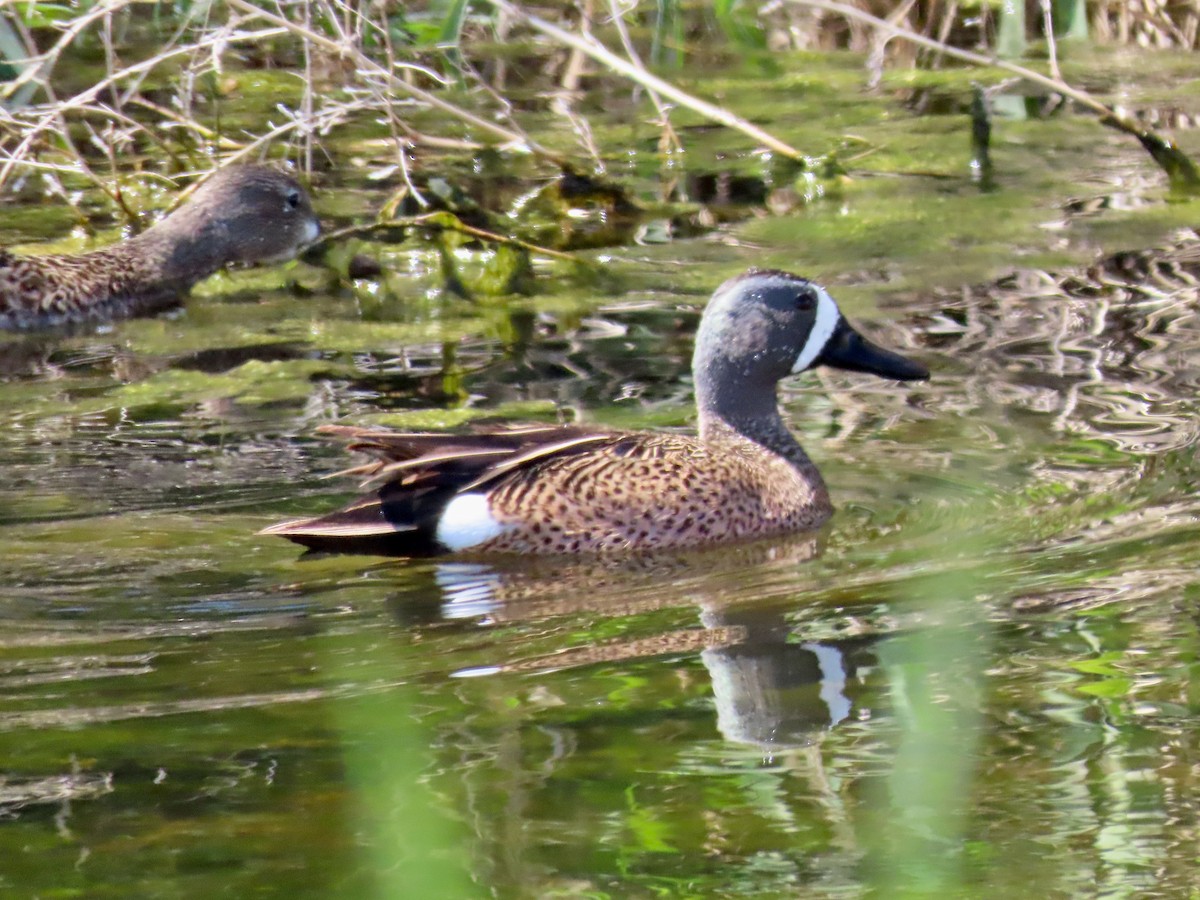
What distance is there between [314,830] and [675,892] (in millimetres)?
592

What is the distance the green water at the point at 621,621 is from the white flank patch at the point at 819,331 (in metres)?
0.30

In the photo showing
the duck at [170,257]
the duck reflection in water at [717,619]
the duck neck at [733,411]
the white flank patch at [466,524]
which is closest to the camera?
the duck reflection in water at [717,619]

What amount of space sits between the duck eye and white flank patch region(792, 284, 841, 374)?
0.01 m

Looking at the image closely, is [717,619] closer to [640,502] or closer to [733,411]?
[640,502]

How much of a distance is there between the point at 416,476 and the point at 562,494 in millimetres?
391

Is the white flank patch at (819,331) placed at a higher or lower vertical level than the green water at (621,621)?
higher

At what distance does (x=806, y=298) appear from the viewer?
19.2ft

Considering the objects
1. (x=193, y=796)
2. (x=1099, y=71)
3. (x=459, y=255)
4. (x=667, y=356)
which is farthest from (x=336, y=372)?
(x=1099, y=71)

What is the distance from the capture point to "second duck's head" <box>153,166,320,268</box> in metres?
8.91

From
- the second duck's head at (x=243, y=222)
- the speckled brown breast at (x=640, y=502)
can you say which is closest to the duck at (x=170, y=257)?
the second duck's head at (x=243, y=222)

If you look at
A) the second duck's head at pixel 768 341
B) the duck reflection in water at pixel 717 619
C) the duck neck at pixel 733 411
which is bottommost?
the duck reflection in water at pixel 717 619

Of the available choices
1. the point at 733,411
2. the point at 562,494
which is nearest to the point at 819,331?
the point at 733,411

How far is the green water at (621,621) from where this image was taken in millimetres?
2924

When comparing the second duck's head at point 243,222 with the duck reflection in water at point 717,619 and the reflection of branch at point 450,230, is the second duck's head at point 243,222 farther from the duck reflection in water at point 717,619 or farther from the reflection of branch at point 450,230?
the duck reflection in water at point 717,619
